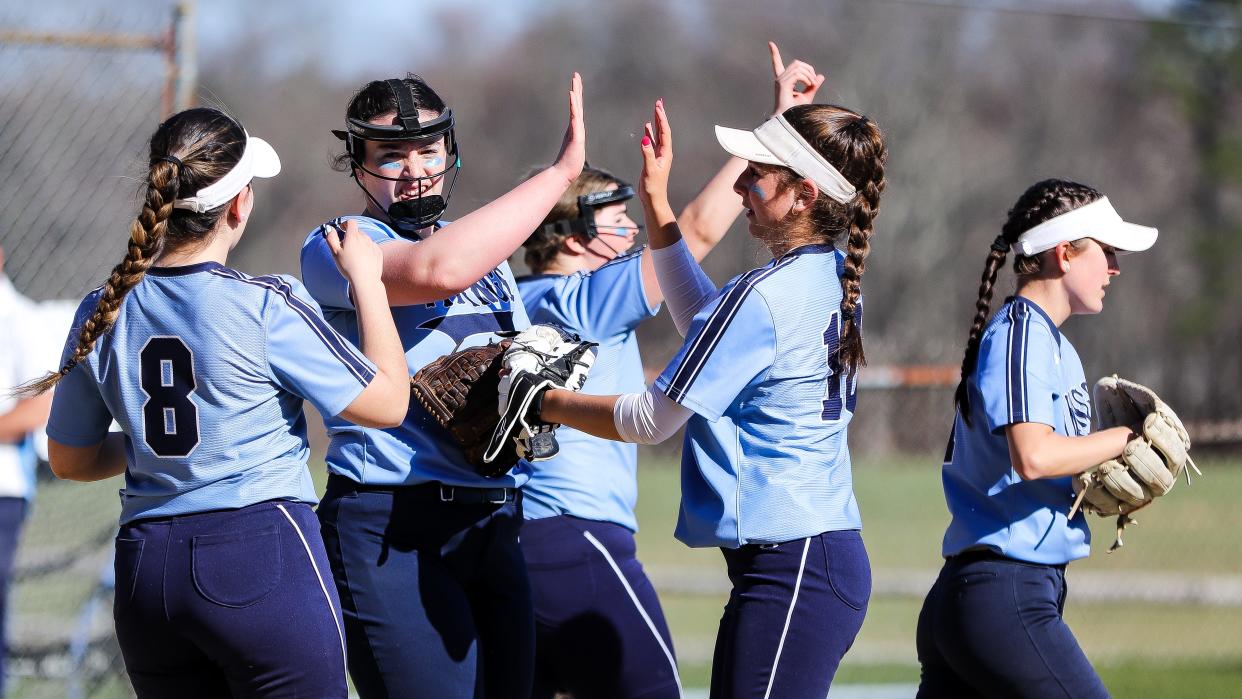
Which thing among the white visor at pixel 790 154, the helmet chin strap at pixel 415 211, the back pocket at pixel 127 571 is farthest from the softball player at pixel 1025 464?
the back pocket at pixel 127 571

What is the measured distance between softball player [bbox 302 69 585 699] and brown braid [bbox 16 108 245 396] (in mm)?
359

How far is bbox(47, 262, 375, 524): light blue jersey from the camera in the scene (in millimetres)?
2809

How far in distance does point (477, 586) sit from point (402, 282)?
76 centimetres

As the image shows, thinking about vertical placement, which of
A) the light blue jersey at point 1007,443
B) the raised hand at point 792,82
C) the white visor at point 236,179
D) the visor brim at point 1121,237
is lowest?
the light blue jersey at point 1007,443

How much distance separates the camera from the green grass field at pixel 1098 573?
778 cm

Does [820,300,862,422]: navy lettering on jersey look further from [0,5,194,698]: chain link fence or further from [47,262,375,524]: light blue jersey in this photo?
[0,5,194,698]: chain link fence

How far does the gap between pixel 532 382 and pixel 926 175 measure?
34.3 m

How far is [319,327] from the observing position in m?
2.89

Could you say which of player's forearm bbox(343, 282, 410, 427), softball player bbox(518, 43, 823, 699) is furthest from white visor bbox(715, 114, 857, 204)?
player's forearm bbox(343, 282, 410, 427)

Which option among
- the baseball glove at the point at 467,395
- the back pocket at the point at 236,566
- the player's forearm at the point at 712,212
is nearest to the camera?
the back pocket at the point at 236,566

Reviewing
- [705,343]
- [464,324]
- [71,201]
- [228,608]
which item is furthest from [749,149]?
[71,201]

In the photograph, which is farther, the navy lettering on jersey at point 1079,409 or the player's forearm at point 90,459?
the navy lettering on jersey at point 1079,409

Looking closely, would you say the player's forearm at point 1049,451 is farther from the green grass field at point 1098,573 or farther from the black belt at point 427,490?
the green grass field at point 1098,573

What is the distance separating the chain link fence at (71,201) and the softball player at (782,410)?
3.30m
